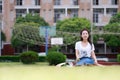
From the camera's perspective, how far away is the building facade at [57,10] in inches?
1619

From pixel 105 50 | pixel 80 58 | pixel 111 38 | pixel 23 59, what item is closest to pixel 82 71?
pixel 80 58

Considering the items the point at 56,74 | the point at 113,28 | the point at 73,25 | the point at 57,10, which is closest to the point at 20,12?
the point at 57,10

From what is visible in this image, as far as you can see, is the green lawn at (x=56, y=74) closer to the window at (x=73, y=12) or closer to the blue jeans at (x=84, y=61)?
the blue jeans at (x=84, y=61)

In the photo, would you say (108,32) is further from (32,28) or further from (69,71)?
(69,71)

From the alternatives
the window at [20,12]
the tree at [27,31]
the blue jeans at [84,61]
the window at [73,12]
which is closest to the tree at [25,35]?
the tree at [27,31]

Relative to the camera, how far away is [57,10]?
137 feet

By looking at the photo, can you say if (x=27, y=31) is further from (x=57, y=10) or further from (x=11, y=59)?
(x=57, y=10)

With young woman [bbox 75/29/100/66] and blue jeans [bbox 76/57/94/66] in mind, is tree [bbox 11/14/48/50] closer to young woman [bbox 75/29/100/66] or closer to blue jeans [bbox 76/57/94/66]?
young woman [bbox 75/29/100/66]

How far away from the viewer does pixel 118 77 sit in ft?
8.65

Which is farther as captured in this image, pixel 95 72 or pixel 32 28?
pixel 32 28

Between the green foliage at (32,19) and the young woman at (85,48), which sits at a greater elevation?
the green foliage at (32,19)

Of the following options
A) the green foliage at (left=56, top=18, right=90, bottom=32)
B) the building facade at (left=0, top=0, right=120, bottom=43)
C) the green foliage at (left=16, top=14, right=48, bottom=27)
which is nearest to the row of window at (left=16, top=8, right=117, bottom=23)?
the building facade at (left=0, top=0, right=120, bottom=43)

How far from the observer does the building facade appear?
4112 centimetres

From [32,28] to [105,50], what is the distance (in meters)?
9.70
